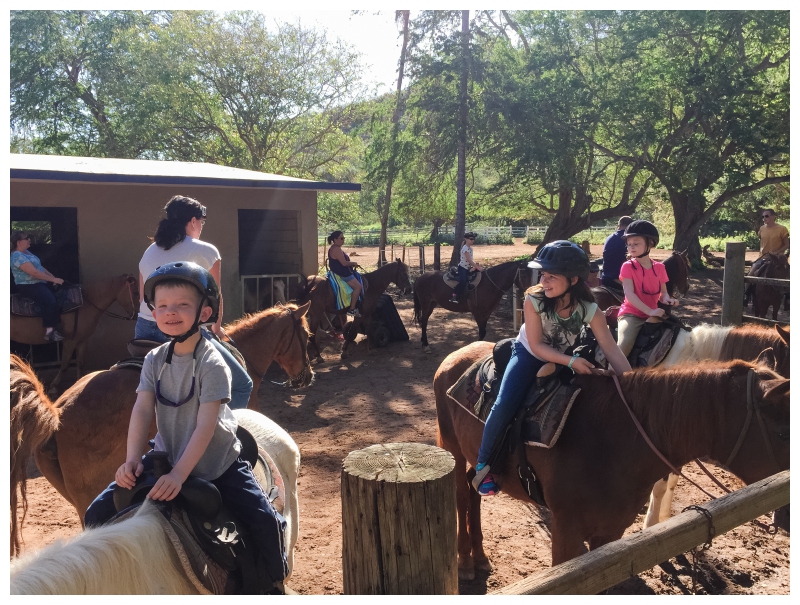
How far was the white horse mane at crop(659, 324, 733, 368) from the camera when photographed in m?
4.99

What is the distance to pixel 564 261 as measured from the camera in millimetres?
3203

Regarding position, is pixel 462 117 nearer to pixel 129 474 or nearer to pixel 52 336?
pixel 52 336

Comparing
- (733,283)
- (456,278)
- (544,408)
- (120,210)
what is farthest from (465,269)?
(544,408)

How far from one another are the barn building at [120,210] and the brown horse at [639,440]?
797 centimetres

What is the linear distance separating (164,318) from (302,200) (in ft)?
31.4

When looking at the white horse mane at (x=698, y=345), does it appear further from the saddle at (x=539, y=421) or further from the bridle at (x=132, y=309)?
the bridle at (x=132, y=309)

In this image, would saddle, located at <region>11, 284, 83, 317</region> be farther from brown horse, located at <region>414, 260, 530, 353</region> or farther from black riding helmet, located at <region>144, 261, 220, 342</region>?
black riding helmet, located at <region>144, 261, 220, 342</region>

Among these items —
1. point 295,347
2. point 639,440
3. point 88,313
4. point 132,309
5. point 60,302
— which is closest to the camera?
point 639,440

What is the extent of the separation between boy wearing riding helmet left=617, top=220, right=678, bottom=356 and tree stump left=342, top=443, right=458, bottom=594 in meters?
4.01

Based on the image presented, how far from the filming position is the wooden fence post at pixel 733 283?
6836 mm

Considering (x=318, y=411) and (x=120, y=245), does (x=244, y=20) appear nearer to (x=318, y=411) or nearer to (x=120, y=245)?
(x=120, y=245)

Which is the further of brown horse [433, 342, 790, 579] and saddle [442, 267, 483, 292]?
saddle [442, 267, 483, 292]

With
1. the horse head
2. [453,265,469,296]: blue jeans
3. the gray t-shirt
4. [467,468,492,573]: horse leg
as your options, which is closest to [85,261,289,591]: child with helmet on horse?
the gray t-shirt

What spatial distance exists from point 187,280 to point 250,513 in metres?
0.90
